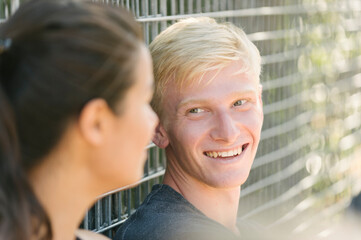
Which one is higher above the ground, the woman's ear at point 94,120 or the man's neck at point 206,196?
the woman's ear at point 94,120

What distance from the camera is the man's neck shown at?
9.60 ft

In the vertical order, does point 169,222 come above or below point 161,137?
below

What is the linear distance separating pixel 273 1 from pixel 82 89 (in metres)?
3.53

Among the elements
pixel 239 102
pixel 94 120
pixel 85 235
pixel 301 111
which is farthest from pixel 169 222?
pixel 301 111

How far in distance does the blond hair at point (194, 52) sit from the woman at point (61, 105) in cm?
85

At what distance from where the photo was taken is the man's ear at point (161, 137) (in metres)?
2.95

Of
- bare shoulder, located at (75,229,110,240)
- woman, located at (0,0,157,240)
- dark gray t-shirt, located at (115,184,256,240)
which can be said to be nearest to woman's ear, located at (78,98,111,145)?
woman, located at (0,0,157,240)

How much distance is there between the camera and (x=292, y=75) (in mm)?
5414

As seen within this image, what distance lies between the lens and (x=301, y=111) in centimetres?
568

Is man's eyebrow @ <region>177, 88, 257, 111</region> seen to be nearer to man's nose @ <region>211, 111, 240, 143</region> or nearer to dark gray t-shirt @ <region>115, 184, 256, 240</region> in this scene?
man's nose @ <region>211, 111, 240, 143</region>

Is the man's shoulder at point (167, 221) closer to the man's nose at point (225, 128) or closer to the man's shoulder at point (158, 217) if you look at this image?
the man's shoulder at point (158, 217)

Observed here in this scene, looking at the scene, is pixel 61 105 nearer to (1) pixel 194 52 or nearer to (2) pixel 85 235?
(2) pixel 85 235

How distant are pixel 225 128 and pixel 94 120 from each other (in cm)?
107

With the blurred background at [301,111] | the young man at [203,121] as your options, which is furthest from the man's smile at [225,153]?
the blurred background at [301,111]
